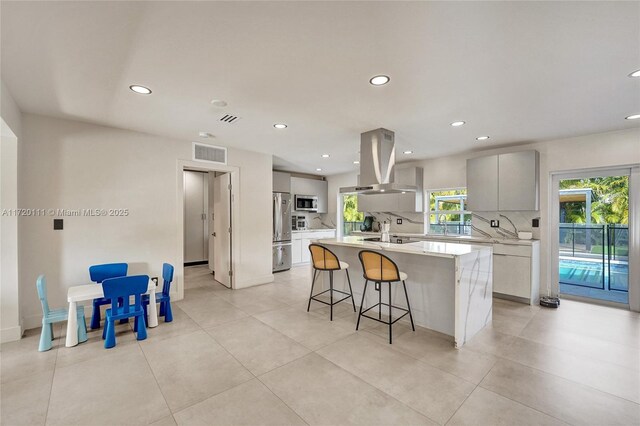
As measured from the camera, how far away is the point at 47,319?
9.02 feet

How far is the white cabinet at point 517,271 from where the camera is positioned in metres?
4.09

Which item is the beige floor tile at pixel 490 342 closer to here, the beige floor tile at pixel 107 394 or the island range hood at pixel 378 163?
the island range hood at pixel 378 163

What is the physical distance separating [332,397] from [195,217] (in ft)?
21.7

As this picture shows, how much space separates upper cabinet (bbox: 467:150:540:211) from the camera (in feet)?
14.1

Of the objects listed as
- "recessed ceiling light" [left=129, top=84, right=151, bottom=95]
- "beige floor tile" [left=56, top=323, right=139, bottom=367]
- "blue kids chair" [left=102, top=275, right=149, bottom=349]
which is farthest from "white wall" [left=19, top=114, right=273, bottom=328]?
"recessed ceiling light" [left=129, top=84, right=151, bottom=95]

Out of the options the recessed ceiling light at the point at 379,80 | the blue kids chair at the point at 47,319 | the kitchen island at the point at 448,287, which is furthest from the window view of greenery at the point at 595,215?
the blue kids chair at the point at 47,319

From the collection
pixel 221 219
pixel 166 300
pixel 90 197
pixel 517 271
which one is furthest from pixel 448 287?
pixel 90 197

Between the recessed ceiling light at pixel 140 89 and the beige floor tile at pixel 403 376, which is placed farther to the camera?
the recessed ceiling light at pixel 140 89

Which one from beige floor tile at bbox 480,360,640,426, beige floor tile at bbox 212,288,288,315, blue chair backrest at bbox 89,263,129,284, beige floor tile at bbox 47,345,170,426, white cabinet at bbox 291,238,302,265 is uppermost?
blue chair backrest at bbox 89,263,129,284

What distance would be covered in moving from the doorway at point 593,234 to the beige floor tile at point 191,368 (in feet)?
16.1

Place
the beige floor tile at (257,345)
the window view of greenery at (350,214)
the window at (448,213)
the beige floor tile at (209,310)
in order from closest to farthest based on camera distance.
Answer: the beige floor tile at (257,345), the beige floor tile at (209,310), the window at (448,213), the window view of greenery at (350,214)

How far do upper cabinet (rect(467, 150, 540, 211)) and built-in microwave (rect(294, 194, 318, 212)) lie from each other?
12.7 feet

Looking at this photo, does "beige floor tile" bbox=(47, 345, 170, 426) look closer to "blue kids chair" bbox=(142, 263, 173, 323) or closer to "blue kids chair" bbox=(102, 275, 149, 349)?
"blue kids chair" bbox=(102, 275, 149, 349)

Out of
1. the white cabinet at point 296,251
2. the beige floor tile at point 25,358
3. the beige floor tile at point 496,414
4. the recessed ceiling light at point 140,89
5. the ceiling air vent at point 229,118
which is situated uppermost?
the recessed ceiling light at point 140,89
